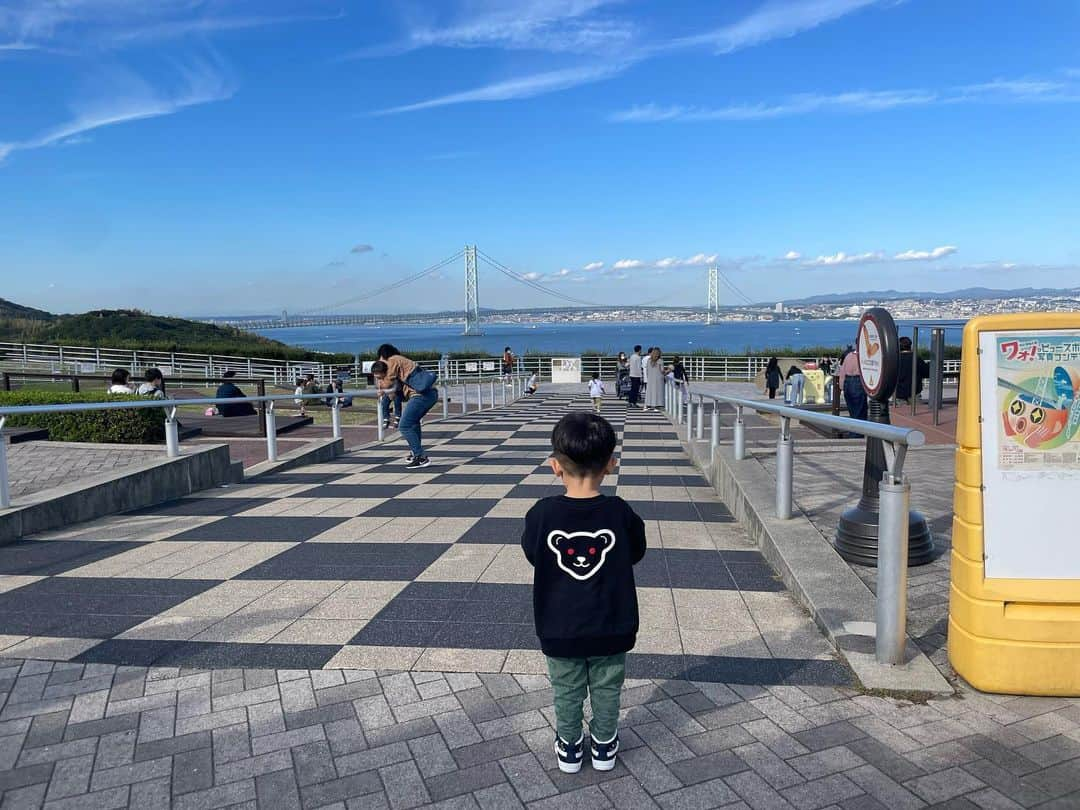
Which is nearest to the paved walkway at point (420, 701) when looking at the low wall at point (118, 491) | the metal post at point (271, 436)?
the low wall at point (118, 491)

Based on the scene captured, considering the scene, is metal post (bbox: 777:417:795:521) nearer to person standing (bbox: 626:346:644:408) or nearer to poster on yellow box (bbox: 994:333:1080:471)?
poster on yellow box (bbox: 994:333:1080:471)

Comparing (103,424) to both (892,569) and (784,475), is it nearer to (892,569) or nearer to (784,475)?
(784,475)

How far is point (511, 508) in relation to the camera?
6.87 meters

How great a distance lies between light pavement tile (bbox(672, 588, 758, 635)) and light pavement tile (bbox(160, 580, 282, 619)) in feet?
7.41

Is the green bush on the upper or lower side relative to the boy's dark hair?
lower

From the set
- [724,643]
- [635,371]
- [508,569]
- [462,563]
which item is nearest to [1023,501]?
[724,643]

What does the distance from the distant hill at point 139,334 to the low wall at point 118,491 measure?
3723 centimetres

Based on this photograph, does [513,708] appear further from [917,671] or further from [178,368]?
[178,368]

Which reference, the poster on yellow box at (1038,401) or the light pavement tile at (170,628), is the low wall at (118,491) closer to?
the light pavement tile at (170,628)

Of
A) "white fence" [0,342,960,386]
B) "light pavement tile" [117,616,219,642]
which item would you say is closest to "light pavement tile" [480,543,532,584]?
"light pavement tile" [117,616,219,642]

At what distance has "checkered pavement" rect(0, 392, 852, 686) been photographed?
135 inches

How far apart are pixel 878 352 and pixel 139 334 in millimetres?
71316

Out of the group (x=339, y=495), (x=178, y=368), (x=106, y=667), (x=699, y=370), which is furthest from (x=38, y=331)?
(x=106, y=667)

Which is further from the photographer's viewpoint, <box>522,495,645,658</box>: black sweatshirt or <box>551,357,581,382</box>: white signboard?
<box>551,357,581,382</box>: white signboard
